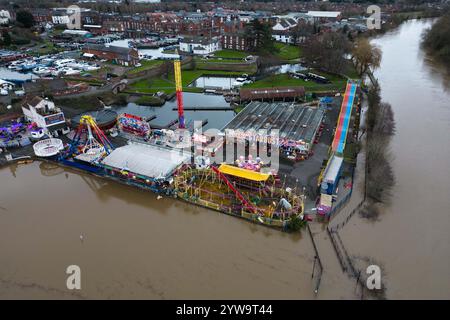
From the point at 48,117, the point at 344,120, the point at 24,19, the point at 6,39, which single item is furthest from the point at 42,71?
the point at 344,120

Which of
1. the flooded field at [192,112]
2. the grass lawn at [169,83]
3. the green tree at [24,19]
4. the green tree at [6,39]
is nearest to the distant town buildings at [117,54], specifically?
the grass lawn at [169,83]

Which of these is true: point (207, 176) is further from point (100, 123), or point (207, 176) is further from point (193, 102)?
point (193, 102)

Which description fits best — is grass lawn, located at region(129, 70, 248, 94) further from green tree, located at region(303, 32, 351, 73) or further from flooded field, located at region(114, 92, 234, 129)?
→ green tree, located at region(303, 32, 351, 73)

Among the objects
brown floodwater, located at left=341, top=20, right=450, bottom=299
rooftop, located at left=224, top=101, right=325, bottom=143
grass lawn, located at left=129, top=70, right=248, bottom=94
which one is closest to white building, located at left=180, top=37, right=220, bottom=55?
grass lawn, located at left=129, top=70, right=248, bottom=94

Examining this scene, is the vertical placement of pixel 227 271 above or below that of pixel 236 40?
below

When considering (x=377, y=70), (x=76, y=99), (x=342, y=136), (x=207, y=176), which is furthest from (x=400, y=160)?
(x=76, y=99)

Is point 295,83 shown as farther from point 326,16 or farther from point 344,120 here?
point 326,16
